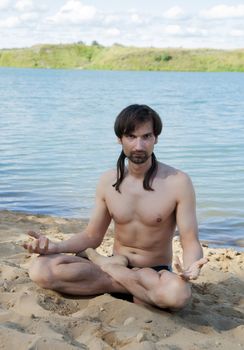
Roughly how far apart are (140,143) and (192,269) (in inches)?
35.4

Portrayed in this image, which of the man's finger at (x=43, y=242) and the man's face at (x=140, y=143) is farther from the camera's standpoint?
the man's finger at (x=43, y=242)

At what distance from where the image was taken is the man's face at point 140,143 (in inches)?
168

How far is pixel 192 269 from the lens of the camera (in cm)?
392

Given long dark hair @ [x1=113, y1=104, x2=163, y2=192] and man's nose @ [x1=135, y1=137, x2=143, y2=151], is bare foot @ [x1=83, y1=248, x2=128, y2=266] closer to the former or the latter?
long dark hair @ [x1=113, y1=104, x2=163, y2=192]

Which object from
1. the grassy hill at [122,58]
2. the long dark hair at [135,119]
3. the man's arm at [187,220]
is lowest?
the man's arm at [187,220]

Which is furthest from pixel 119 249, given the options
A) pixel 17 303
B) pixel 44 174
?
pixel 44 174

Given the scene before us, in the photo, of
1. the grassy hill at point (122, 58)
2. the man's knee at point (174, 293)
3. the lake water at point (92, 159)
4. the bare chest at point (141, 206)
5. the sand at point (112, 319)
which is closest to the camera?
the sand at point (112, 319)

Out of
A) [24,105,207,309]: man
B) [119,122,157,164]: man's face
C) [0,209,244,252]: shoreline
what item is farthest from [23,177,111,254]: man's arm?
[0,209,244,252]: shoreline

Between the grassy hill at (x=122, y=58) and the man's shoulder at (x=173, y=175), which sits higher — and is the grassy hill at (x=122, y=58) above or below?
above

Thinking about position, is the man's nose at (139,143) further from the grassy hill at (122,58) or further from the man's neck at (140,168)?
the grassy hill at (122,58)

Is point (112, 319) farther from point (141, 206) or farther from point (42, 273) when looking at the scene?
point (141, 206)

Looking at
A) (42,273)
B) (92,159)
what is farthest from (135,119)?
(92,159)

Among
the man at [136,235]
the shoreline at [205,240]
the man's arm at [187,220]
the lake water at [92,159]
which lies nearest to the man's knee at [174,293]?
the man at [136,235]

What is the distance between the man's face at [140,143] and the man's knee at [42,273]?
3.05ft
